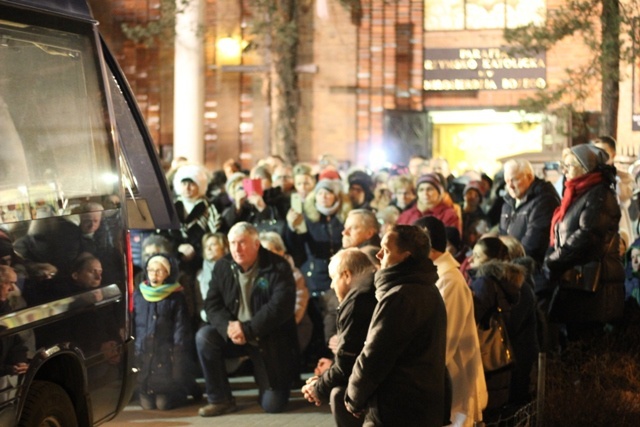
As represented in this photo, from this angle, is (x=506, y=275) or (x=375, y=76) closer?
(x=506, y=275)

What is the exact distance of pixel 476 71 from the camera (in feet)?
88.8

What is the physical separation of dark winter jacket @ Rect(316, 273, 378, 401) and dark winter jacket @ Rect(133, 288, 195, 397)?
4583 mm

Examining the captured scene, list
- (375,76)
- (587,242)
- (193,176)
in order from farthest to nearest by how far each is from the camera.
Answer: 1. (375,76)
2. (193,176)
3. (587,242)

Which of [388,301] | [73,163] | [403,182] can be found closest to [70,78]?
[73,163]

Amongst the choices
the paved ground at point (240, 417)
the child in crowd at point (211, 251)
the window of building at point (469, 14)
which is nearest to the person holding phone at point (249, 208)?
the child in crowd at point (211, 251)

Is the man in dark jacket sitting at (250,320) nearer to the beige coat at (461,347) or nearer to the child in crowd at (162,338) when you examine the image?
the child in crowd at (162,338)

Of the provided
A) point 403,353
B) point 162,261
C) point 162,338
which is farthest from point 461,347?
point 162,338

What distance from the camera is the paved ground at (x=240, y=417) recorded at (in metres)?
11.4

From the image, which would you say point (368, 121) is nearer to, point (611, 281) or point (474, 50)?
point (474, 50)

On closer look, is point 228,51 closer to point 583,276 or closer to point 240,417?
point 240,417

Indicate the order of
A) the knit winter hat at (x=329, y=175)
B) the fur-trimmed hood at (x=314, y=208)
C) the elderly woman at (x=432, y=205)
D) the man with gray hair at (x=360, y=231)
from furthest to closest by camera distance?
1. the knit winter hat at (x=329, y=175)
2. the fur-trimmed hood at (x=314, y=208)
3. the elderly woman at (x=432, y=205)
4. the man with gray hair at (x=360, y=231)

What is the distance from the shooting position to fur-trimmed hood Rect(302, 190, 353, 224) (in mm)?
14500

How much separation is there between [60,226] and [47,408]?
3.29 ft

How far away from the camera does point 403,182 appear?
1509 cm
